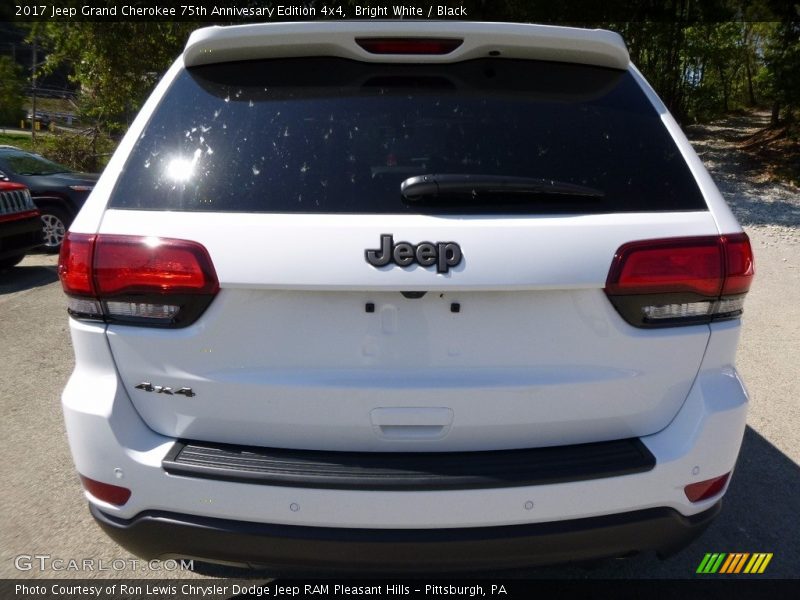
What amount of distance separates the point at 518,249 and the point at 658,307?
45cm

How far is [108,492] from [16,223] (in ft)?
24.4

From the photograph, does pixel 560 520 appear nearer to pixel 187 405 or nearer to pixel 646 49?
pixel 187 405

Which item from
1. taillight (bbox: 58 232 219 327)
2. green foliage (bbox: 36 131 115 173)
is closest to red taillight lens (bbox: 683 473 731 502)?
taillight (bbox: 58 232 219 327)

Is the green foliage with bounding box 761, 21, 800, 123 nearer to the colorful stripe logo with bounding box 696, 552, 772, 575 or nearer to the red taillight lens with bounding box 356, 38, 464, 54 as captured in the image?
the colorful stripe logo with bounding box 696, 552, 772, 575

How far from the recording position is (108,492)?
6.40 ft

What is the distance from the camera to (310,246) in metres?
1.78

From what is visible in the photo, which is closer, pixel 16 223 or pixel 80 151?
pixel 16 223

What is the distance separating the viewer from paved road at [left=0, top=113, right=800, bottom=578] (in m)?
2.73

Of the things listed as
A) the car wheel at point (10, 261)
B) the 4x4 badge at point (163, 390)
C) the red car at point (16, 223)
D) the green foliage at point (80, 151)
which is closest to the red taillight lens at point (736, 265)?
the 4x4 badge at point (163, 390)

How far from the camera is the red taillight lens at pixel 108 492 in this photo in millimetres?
1914

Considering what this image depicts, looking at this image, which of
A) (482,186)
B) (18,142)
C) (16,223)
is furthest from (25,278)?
(18,142)

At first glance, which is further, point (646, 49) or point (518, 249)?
point (646, 49)

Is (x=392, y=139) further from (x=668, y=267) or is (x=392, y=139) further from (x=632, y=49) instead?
(x=632, y=49)

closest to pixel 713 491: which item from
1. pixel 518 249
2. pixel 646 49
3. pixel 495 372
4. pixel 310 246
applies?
pixel 495 372
